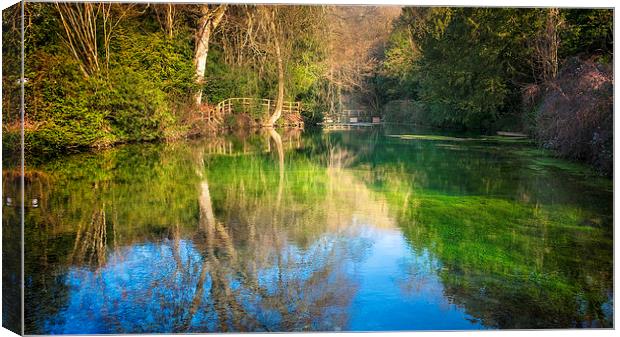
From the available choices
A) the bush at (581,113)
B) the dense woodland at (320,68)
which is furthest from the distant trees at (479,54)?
the bush at (581,113)

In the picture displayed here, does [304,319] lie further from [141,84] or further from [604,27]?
[141,84]

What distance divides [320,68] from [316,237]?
123 inches

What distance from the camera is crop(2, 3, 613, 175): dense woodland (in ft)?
30.0

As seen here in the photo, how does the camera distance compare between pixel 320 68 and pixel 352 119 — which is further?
pixel 352 119

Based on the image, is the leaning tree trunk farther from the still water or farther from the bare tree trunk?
the bare tree trunk

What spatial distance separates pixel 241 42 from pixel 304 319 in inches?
252

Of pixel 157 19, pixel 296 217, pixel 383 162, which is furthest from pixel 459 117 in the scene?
pixel 157 19

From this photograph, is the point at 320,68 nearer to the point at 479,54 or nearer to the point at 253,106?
the point at 253,106

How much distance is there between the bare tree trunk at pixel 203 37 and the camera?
424 inches

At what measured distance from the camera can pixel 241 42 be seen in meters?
11.0

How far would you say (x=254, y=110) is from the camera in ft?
36.1

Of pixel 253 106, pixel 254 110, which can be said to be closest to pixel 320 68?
pixel 253 106

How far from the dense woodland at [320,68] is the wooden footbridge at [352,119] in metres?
0.12

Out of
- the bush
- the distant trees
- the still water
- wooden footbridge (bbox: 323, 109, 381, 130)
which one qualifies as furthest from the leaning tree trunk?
the bush
